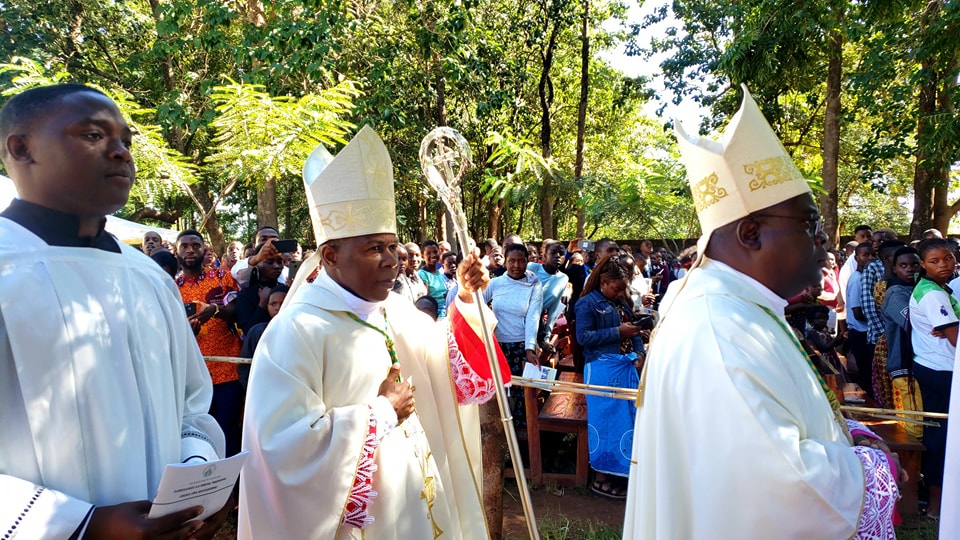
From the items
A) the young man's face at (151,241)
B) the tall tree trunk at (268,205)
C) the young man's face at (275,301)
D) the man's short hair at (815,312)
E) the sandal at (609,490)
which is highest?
the tall tree trunk at (268,205)

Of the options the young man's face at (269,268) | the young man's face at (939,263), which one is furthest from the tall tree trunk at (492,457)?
the young man's face at (939,263)

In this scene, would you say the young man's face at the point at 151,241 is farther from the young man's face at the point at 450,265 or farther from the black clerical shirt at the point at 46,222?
the black clerical shirt at the point at 46,222

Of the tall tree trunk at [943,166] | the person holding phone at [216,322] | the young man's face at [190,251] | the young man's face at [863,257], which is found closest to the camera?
the person holding phone at [216,322]

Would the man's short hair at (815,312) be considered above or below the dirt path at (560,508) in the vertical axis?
above

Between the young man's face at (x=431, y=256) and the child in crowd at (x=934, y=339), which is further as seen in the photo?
the young man's face at (x=431, y=256)

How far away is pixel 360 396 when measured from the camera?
2.76 meters

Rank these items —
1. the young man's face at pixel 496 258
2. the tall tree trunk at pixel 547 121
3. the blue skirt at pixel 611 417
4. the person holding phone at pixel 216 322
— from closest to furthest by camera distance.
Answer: the person holding phone at pixel 216 322, the blue skirt at pixel 611 417, the young man's face at pixel 496 258, the tall tree trunk at pixel 547 121

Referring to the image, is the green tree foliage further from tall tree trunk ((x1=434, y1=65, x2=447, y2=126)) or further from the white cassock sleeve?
the white cassock sleeve

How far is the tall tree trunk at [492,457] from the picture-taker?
4.02 m

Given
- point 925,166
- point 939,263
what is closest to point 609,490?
point 939,263

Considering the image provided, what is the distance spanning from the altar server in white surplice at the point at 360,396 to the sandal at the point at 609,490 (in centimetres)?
279

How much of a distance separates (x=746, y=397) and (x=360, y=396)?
5.24 feet

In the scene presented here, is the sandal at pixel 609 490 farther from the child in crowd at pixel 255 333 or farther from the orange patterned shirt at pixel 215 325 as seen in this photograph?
the orange patterned shirt at pixel 215 325

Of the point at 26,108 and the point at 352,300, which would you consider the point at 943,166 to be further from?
the point at 26,108
